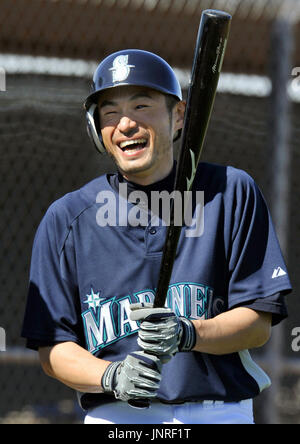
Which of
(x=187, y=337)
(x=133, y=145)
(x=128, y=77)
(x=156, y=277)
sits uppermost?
(x=128, y=77)

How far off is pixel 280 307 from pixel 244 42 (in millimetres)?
3339

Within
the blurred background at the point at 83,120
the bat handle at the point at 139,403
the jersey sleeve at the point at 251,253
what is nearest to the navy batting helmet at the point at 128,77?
the jersey sleeve at the point at 251,253

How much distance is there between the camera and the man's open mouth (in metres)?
2.62

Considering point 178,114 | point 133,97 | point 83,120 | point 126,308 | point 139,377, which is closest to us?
point 139,377

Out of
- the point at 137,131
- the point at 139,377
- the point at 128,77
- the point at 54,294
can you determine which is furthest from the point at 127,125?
the point at 139,377

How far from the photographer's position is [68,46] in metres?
5.36

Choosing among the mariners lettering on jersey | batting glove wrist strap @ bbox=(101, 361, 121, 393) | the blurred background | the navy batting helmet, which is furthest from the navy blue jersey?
the blurred background

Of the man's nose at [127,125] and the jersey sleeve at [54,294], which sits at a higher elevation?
the man's nose at [127,125]

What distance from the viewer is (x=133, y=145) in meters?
2.64

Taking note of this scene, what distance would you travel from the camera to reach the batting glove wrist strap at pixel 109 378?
2.38 meters

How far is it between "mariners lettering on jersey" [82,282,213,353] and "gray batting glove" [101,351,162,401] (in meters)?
0.20

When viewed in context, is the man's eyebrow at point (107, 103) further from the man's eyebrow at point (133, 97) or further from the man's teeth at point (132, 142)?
the man's teeth at point (132, 142)

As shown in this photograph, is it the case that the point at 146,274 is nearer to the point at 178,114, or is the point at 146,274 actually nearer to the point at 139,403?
the point at 139,403

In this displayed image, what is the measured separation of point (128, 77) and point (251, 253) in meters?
0.67
